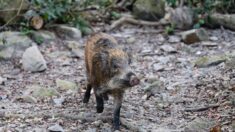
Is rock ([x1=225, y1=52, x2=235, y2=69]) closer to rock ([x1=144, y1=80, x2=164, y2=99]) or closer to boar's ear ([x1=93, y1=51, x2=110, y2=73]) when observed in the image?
rock ([x1=144, y1=80, x2=164, y2=99])

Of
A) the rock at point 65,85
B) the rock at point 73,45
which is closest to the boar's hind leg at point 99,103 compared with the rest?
the rock at point 65,85

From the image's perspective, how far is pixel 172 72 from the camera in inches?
310

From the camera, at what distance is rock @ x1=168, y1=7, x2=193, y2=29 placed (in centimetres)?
1020

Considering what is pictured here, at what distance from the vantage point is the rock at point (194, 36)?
946 centimetres

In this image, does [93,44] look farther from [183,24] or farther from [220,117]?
[183,24]

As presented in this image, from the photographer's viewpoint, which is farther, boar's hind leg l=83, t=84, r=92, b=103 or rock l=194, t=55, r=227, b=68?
rock l=194, t=55, r=227, b=68

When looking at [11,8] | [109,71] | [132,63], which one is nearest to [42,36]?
[11,8]

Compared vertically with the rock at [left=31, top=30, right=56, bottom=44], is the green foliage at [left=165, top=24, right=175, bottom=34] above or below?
below

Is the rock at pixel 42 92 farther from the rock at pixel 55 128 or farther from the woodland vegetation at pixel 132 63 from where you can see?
the rock at pixel 55 128

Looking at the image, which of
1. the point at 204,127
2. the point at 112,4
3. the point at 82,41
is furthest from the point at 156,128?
the point at 112,4

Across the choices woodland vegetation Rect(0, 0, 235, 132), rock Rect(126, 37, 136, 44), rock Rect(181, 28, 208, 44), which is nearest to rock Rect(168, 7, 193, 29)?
woodland vegetation Rect(0, 0, 235, 132)

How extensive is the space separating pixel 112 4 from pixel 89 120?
5.87 m

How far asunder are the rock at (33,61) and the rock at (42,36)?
1205mm

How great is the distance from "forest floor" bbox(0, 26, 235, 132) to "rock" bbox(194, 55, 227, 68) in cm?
8
